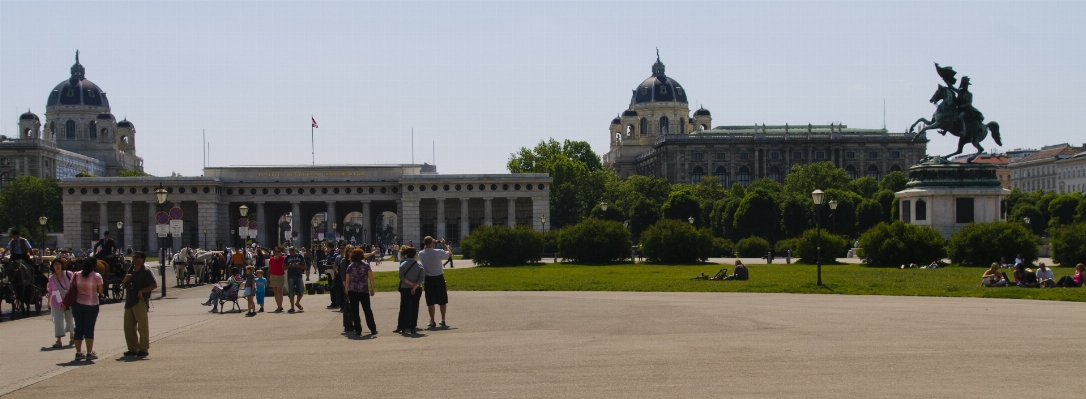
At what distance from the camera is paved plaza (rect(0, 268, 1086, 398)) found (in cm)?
1409

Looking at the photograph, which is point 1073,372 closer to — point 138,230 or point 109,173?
point 138,230

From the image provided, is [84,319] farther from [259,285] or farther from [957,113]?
[957,113]

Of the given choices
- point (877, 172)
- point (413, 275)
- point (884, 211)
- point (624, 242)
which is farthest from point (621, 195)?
point (413, 275)

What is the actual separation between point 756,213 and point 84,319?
81587 mm

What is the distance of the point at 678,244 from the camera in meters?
58.8

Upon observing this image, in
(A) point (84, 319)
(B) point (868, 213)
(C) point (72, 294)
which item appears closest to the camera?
(A) point (84, 319)

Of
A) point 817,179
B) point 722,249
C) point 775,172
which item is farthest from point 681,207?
point 775,172

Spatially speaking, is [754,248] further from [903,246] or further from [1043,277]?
[1043,277]

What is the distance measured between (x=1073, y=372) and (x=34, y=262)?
948 inches

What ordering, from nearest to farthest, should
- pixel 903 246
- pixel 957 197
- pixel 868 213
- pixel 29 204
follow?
pixel 903 246 → pixel 957 197 → pixel 868 213 → pixel 29 204

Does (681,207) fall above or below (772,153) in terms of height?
below

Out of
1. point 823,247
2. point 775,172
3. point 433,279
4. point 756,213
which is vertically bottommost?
point 823,247

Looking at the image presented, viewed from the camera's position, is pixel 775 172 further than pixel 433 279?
Yes

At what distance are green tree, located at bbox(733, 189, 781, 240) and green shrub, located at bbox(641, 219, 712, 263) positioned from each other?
122 feet
